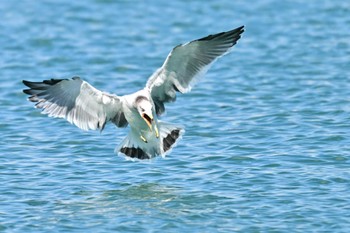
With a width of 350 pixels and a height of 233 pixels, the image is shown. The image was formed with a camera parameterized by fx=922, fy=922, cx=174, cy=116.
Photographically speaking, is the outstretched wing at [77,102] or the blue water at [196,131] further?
the outstretched wing at [77,102]

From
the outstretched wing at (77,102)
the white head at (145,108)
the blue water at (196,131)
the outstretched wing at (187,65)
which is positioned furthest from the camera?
the outstretched wing at (187,65)

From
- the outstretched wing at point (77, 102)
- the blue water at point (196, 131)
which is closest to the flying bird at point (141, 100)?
the outstretched wing at point (77, 102)

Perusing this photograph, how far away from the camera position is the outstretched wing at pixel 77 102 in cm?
1056

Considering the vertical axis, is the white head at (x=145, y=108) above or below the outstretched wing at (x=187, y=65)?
below

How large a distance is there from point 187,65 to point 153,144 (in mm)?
1027

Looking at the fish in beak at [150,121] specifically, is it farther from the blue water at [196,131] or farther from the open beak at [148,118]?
the blue water at [196,131]

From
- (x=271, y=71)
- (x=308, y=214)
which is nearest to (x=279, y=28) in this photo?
(x=271, y=71)

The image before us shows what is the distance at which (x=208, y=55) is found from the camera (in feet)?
36.3

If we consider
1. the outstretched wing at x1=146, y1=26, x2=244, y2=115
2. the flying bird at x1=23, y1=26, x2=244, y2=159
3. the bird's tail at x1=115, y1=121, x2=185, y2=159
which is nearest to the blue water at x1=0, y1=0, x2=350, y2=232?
the bird's tail at x1=115, y1=121, x2=185, y2=159

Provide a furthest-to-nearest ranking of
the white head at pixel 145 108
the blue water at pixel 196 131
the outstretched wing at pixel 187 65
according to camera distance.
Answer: the outstretched wing at pixel 187 65, the white head at pixel 145 108, the blue water at pixel 196 131

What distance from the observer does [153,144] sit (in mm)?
10891

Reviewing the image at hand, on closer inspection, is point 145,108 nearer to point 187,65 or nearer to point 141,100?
point 141,100

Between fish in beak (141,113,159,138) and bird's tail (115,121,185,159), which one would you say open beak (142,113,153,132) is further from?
bird's tail (115,121,185,159)

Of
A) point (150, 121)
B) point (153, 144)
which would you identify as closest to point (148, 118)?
point (150, 121)
